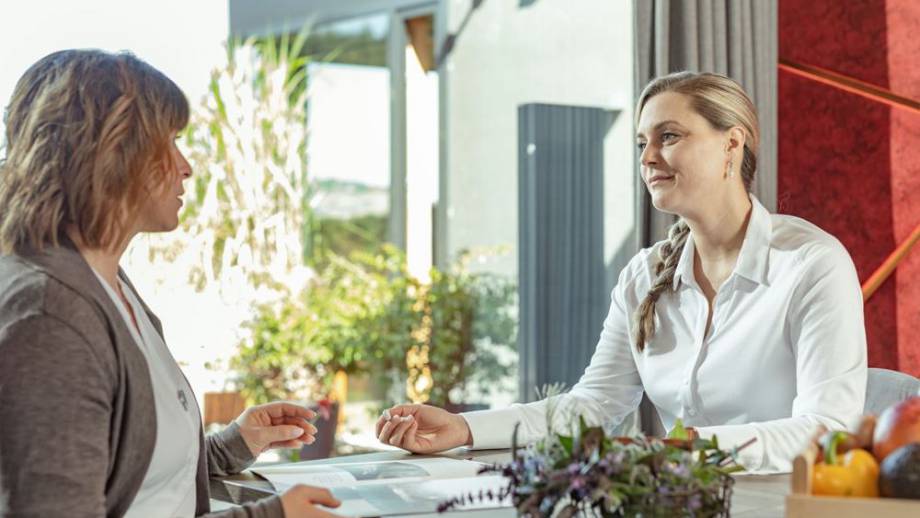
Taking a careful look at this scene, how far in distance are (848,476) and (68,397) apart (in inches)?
32.6

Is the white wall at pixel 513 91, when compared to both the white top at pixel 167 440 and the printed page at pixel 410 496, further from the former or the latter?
the white top at pixel 167 440

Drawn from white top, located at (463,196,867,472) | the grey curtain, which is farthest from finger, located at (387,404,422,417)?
the grey curtain

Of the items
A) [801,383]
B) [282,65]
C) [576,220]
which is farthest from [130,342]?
[282,65]

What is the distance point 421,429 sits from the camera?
6.56 feet

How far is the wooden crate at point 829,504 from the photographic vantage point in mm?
1184

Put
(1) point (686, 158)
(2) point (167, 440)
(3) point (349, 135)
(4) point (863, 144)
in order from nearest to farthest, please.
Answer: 1. (2) point (167, 440)
2. (1) point (686, 158)
3. (4) point (863, 144)
4. (3) point (349, 135)

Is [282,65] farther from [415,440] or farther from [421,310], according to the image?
[415,440]

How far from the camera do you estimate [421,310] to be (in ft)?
19.3

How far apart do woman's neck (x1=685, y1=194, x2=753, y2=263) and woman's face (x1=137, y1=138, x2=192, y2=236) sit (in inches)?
43.5

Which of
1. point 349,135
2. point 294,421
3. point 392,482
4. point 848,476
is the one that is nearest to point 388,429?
point 294,421

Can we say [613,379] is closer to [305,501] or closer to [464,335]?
[305,501]

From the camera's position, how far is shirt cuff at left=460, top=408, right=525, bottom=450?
2029 mm

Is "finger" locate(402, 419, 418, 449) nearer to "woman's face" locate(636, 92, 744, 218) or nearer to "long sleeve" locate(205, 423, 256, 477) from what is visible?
"long sleeve" locate(205, 423, 256, 477)

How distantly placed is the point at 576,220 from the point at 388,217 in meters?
2.06
